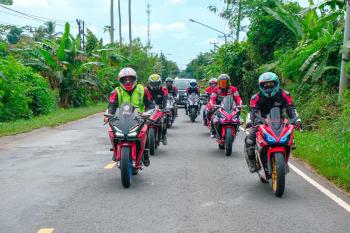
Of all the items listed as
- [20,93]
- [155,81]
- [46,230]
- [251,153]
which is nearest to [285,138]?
[251,153]

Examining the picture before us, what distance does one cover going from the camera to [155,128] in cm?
Result: 1236

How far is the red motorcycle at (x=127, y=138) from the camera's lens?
316 inches

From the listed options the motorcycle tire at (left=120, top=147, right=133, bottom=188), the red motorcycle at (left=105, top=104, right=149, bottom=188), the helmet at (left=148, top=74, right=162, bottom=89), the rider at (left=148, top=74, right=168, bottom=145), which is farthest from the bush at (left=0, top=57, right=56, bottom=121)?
the motorcycle tire at (left=120, top=147, right=133, bottom=188)

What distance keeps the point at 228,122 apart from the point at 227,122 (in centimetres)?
2

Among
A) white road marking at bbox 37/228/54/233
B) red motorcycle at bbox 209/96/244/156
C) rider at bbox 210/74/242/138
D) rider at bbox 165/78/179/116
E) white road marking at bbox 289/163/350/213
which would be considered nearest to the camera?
white road marking at bbox 37/228/54/233

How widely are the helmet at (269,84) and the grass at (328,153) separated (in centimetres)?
191

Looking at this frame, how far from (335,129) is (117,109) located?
283 inches

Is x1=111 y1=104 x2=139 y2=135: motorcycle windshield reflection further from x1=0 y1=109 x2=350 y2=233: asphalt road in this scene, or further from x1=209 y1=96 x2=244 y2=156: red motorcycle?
x1=209 y1=96 x2=244 y2=156: red motorcycle

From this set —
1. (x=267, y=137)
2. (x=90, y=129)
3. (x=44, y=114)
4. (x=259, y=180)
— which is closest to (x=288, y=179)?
(x=259, y=180)

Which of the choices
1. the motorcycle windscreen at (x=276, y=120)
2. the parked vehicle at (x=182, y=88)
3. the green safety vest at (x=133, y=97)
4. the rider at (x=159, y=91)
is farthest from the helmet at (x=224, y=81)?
the parked vehicle at (x=182, y=88)

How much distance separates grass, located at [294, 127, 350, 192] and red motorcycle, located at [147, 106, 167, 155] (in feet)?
11.0

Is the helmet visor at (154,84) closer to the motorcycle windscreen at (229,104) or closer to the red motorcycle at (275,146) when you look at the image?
the motorcycle windscreen at (229,104)

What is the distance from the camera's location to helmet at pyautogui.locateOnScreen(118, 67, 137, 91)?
9.27 meters

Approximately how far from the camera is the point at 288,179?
9.14 m
